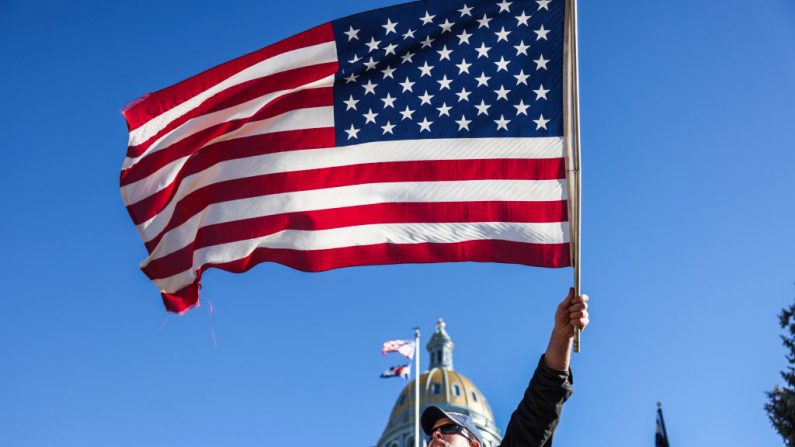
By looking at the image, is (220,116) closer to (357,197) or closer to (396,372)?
(357,197)

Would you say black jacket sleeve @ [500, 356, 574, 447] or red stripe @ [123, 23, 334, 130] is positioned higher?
red stripe @ [123, 23, 334, 130]

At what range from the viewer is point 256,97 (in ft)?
20.9

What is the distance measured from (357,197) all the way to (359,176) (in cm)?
17

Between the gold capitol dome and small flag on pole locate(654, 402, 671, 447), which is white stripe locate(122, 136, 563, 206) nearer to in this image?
small flag on pole locate(654, 402, 671, 447)

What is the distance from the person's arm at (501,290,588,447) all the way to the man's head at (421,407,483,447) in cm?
14

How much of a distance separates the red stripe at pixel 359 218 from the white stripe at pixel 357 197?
36 millimetres

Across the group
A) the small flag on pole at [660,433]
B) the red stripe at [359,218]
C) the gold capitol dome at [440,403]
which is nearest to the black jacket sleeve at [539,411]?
the red stripe at [359,218]

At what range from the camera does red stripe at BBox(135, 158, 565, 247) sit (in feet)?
18.8

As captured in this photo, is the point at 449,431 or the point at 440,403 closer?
the point at 449,431

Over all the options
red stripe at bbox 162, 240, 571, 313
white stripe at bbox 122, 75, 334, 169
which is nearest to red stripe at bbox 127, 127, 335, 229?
white stripe at bbox 122, 75, 334, 169

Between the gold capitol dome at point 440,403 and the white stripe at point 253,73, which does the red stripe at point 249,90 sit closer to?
the white stripe at point 253,73

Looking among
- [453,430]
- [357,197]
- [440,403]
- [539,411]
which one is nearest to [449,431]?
[453,430]

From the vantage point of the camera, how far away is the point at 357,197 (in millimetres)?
6027

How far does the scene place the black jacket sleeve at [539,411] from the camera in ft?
12.0
